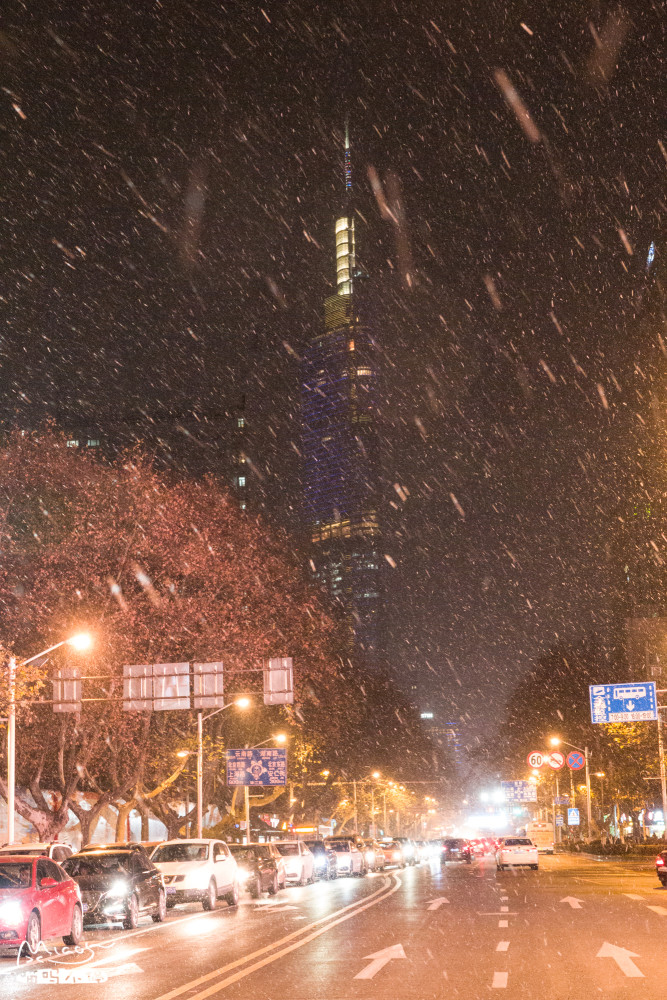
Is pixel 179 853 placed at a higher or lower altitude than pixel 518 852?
higher

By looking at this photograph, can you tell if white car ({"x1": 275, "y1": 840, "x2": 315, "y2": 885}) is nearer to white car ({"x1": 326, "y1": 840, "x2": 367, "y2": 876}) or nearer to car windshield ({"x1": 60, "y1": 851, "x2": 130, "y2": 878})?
white car ({"x1": 326, "y1": 840, "x2": 367, "y2": 876})

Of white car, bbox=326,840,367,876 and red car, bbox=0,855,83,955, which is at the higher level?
red car, bbox=0,855,83,955

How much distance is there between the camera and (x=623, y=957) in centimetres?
1552

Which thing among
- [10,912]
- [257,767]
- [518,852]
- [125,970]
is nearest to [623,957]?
[125,970]

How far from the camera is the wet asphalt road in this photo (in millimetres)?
12922

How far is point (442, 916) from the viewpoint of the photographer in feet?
78.0

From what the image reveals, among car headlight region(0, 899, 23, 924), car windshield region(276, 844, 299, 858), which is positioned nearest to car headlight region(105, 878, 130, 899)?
car headlight region(0, 899, 23, 924)

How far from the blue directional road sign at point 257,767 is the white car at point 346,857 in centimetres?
391

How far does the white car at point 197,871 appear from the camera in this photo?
28844mm

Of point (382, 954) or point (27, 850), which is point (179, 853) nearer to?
point (27, 850)

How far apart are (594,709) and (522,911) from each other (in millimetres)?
23259

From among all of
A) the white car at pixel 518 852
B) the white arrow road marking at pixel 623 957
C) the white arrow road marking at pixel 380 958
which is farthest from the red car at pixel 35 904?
the white car at pixel 518 852

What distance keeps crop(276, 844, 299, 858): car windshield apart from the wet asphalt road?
12169 millimetres

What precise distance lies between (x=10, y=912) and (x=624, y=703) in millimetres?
33867
